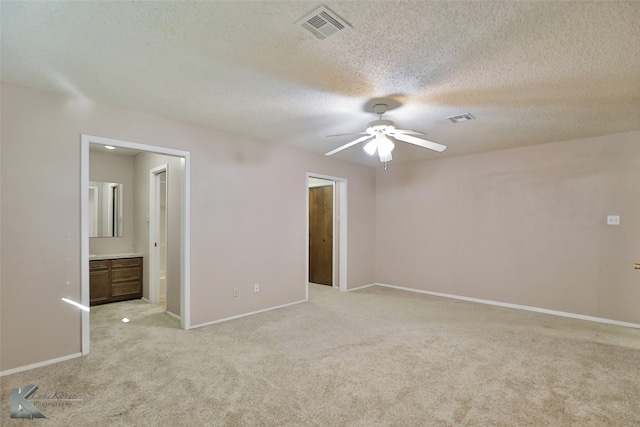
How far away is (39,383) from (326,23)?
3.28 metres

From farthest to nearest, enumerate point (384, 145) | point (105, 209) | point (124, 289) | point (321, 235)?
point (321, 235), point (105, 209), point (124, 289), point (384, 145)

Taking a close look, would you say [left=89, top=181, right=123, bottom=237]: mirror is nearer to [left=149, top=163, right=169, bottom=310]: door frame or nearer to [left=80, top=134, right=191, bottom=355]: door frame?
[left=149, top=163, right=169, bottom=310]: door frame

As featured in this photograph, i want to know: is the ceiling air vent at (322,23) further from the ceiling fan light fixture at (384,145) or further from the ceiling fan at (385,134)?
the ceiling fan light fixture at (384,145)

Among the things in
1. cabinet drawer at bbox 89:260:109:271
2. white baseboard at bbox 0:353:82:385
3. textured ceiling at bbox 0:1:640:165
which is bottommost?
white baseboard at bbox 0:353:82:385

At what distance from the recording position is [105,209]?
16.9ft

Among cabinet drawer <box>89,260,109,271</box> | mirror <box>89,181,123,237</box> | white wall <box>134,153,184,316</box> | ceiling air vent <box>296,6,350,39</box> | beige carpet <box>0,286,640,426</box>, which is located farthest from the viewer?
mirror <box>89,181,123,237</box>

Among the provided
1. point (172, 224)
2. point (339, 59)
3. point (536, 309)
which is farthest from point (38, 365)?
point (536, 309)

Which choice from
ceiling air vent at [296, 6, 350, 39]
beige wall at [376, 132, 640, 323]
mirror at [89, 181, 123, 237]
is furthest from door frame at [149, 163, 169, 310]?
beige wall at [376, 132, 640, 323]

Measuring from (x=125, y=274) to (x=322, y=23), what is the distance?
191 inches

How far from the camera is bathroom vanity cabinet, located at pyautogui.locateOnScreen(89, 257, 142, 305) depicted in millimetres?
4695

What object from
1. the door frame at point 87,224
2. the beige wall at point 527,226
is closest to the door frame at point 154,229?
the door frame at point 87,224

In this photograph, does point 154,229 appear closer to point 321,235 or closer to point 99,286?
point 99,286

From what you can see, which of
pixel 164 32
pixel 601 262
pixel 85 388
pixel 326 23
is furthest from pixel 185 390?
pixel 601 262

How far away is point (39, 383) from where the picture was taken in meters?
2.44
